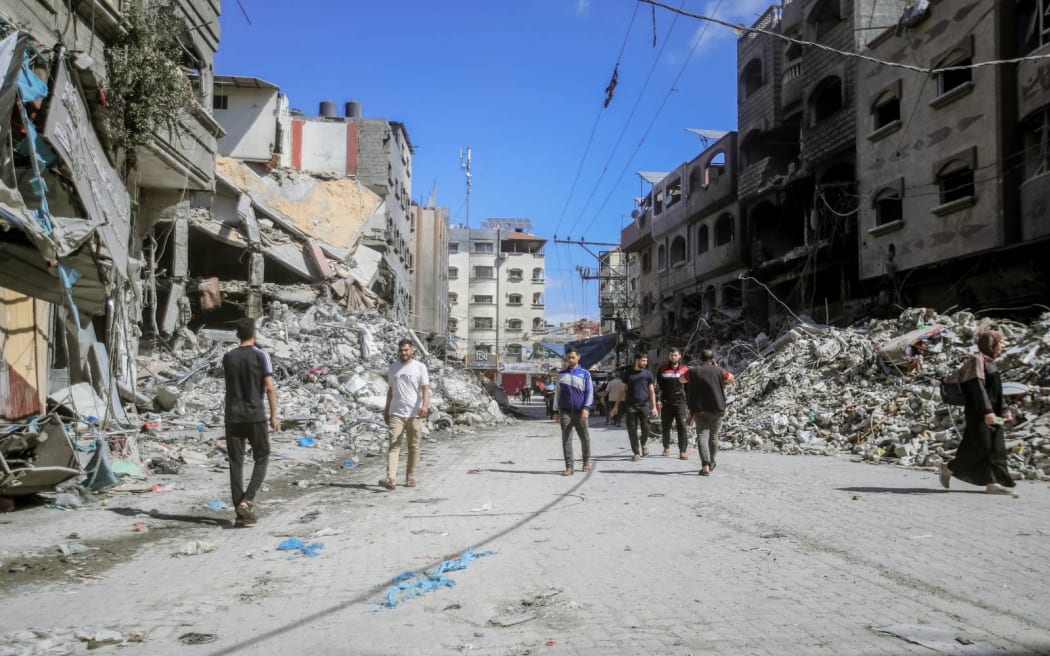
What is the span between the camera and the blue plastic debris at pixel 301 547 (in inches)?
233

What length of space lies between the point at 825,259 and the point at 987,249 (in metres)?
8.24

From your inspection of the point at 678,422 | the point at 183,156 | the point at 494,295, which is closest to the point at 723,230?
the point at 678,422

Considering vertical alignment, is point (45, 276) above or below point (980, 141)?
below

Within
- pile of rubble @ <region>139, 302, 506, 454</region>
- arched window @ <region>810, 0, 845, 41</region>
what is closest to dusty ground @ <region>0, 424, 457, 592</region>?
pile of rubble @ <region>139, 302, 506, 454</region>

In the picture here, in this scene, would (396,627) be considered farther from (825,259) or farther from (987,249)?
(825,259)

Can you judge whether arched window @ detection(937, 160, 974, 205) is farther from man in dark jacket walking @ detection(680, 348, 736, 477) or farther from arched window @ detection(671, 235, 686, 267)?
arched window @ detection(671, 235, 686, 267)

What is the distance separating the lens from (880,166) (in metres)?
24.6

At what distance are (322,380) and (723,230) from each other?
2272cm

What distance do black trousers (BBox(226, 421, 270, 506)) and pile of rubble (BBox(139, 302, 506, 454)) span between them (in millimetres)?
7991

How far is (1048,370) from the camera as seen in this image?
13062 mm

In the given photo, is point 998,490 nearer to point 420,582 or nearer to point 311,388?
point 420,582

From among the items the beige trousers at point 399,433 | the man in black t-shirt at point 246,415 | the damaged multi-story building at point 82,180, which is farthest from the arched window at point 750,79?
the man in black t-shirt at point 246,415

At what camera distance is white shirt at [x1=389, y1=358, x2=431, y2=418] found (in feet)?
30.8

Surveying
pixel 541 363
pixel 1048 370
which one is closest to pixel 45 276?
pixel 1048 370
